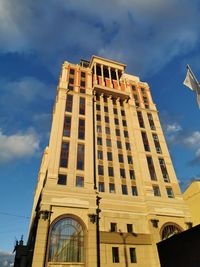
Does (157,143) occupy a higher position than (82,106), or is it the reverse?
(82,106)

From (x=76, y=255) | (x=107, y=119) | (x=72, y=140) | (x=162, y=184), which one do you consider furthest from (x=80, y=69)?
(x=76, y=255)

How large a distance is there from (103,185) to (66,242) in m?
11.0

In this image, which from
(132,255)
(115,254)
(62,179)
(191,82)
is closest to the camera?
(191,82)

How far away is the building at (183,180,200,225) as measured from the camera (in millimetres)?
37281

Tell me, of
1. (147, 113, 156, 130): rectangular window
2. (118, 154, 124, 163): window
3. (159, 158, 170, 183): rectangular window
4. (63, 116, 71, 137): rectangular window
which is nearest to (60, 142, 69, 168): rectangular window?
(63, 116, 71, 137): rectangular window

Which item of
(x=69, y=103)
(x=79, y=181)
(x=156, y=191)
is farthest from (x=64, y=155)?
(x=156, y=191)

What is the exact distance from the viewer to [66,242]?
2933cm

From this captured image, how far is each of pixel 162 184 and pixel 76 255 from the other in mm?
19659

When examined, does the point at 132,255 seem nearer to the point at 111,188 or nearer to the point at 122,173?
the point at 111,188

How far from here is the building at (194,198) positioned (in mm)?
37281

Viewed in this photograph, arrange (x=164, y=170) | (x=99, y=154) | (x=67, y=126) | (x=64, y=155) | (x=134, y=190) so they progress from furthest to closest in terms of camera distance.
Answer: (x=164, y=170)
(x=67, y=126)
(x=99, y=154)
(x=134, y=190)
(x=64, y=155)

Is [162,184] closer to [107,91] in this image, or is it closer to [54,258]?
[54,258]

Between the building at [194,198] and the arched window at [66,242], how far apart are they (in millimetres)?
20052

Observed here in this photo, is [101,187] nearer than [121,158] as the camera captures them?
Yes
